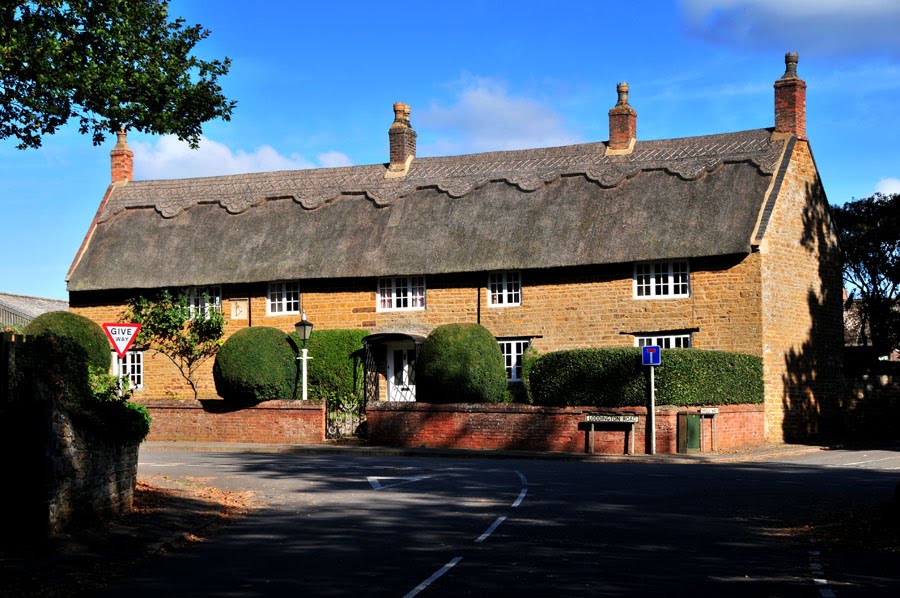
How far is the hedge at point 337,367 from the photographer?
122 ft

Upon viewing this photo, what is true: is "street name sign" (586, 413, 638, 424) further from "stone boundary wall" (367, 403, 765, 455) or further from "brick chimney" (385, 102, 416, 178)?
"brick chimney" (385, 102, 416, 178)

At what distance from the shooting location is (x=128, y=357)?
42.2 m

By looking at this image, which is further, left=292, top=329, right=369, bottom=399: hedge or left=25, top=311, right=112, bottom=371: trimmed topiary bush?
left=292, top=329, right=369, bottom=399: hedge

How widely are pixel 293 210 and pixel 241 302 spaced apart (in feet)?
12.9

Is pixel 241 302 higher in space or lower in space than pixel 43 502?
higher

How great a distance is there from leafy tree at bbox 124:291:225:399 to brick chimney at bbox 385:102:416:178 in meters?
8.66

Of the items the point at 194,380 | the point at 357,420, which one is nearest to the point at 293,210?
the point at 194,380

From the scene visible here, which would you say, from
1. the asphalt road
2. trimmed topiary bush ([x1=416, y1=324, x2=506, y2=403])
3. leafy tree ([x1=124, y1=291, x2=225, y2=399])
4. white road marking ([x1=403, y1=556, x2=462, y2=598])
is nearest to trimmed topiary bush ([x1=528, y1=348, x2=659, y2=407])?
trimmed topiary bush ([x1=416, y1=324, x2=506, y2=403])

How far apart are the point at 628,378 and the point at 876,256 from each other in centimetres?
2320

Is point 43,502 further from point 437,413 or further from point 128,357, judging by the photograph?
point 128,357

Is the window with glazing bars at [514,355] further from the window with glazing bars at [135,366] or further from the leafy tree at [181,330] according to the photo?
the window with glazing bars at [135,366]

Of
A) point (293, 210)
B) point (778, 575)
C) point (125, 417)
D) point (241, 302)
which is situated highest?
point (293, 210)

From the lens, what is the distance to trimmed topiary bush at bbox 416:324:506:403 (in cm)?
3188

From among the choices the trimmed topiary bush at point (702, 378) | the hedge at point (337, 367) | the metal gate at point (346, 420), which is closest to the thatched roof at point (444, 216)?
the hedge at point (337, 367)
